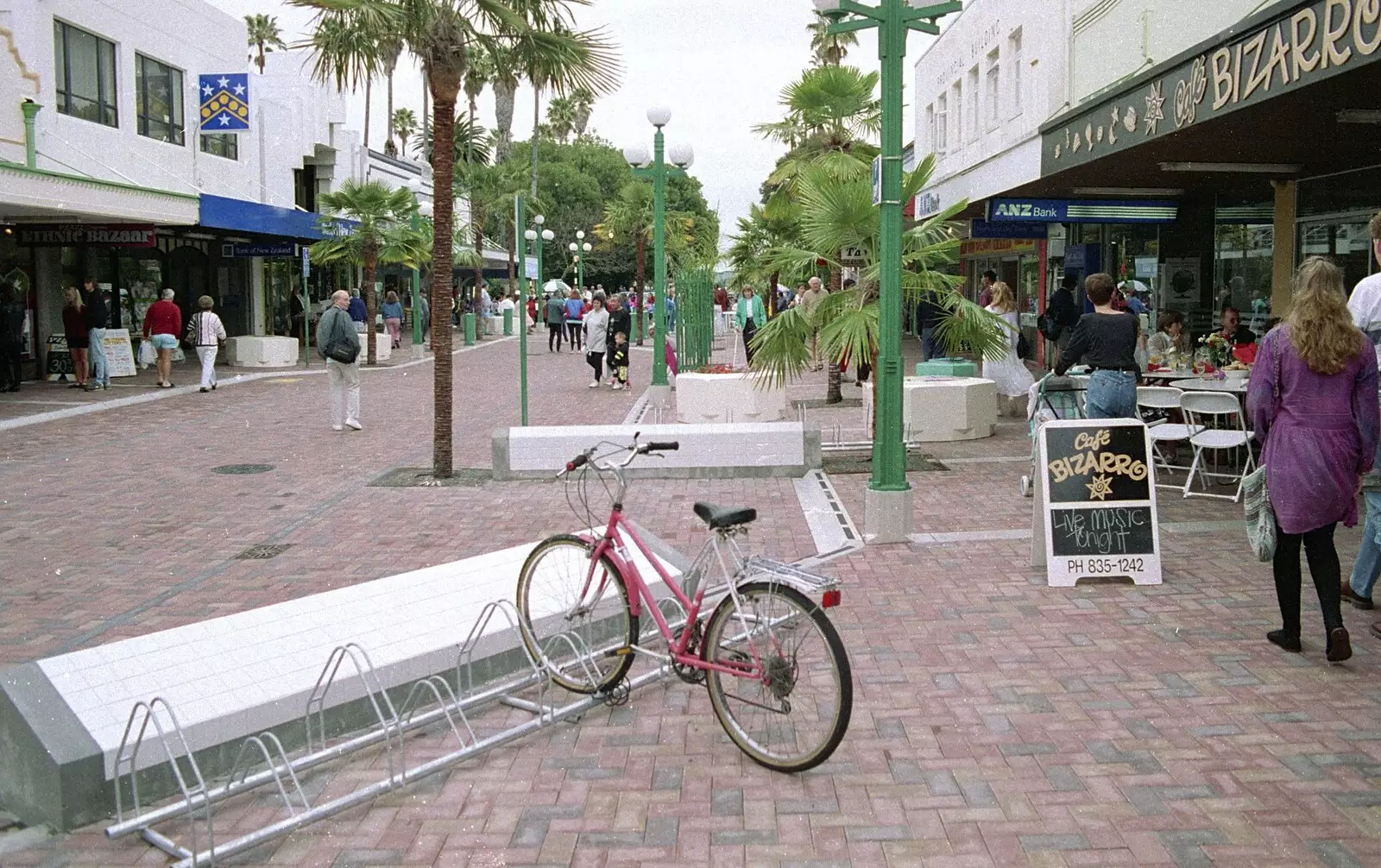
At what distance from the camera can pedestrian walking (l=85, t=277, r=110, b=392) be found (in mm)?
20359

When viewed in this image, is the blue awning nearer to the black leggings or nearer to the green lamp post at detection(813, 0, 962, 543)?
the green lamp post at detection(813, 0, 962, 543)

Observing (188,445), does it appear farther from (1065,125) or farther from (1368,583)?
(1368,583)

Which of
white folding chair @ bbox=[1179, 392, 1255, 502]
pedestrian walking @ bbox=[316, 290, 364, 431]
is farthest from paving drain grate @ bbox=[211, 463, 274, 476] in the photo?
white folding chair @ bbox=[1179, 392, 1255, 502]

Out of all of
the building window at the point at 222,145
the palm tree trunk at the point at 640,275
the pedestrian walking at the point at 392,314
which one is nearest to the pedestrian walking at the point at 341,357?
the building window at the point at 222,145

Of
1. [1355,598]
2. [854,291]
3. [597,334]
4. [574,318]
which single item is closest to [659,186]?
[597,334]

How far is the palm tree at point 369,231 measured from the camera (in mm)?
28406

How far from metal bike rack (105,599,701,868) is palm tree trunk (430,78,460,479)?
6122 millimetres

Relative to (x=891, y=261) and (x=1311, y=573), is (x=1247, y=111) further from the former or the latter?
(x=1311, y=573)

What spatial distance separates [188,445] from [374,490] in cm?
423

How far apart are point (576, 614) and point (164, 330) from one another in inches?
711

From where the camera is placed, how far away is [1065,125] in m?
13.9

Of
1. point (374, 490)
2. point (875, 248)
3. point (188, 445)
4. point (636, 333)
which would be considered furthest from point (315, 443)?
point (636, 333)

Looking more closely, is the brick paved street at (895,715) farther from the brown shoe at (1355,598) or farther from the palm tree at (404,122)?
the palm tree at (404,122)

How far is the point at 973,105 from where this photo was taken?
25828mm
